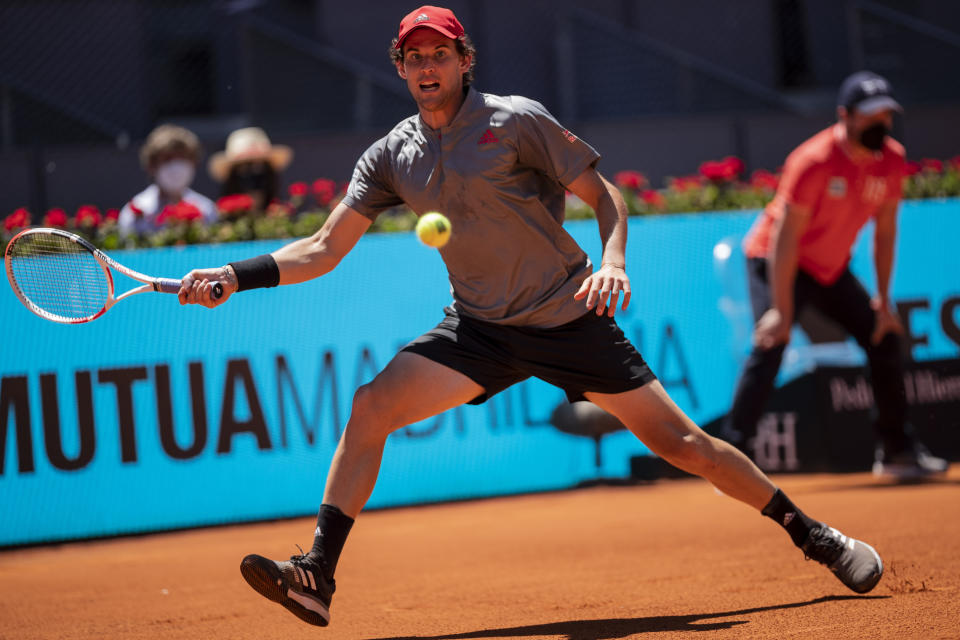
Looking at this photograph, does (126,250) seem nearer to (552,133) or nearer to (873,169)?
(552,133)

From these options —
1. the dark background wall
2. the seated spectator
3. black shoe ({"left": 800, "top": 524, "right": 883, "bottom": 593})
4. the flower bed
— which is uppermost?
the dark background wall

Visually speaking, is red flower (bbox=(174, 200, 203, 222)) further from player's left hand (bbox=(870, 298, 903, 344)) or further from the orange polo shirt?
player's left hand (bbox=(870, 298, 903, 344))

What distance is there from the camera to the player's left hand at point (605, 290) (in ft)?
12.5

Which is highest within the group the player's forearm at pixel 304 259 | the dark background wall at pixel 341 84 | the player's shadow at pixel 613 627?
the dark background wall at pixel 341 84

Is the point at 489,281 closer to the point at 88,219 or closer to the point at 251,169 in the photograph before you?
the point at 88,219

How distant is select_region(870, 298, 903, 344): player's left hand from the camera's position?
7109 millimetres

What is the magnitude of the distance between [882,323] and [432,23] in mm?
4061

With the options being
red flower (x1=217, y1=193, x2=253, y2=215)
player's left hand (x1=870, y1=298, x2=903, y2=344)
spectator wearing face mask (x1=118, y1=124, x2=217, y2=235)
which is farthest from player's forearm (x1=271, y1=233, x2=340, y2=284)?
spectator wearing face mask (x1=118, y1=124, x2=217, y2=235)

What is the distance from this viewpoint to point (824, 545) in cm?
427

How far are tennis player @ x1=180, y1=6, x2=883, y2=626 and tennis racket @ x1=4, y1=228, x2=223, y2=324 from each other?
22.9 inches

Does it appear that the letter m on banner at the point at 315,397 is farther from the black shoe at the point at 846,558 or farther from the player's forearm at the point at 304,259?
the black shoe at the point at 846,558

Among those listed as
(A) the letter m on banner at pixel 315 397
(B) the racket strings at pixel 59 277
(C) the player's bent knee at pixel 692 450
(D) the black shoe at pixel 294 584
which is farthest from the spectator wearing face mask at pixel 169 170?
(C) the player's bent knee at pixel 692 450

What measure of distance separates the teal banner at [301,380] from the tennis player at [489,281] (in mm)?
2970

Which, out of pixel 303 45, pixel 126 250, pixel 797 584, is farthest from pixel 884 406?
pixel 303 45
